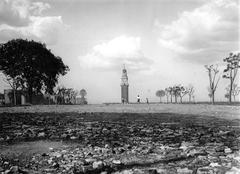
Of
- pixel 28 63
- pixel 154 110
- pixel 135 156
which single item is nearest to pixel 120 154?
pixel 135 156

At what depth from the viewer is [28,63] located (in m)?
48.2

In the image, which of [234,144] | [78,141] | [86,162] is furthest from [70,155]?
[234,144]

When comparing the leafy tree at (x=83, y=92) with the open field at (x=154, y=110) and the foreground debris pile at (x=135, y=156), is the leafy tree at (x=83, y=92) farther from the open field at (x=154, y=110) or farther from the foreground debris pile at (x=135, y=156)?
the foreground debris pile at (x=135, y=156)

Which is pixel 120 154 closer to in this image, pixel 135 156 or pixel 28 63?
pixel 135 156

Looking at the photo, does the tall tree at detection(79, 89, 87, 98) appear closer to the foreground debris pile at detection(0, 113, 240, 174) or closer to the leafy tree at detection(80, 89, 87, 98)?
the leafy tree at detection(80, 89, 87, 98)

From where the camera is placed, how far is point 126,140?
8.12 meters

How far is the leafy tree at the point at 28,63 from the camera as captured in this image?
47719 millimetres

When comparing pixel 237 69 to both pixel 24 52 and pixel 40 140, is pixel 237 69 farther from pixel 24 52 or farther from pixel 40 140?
pixel 40 140

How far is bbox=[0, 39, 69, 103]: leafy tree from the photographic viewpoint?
4772cm

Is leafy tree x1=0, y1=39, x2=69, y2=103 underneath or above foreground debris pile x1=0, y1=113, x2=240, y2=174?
above

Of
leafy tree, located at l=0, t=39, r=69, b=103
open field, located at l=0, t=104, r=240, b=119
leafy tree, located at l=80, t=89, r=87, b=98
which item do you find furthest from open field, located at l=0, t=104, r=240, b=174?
leafy tree, located at l=80, t=89, r=87, b=98

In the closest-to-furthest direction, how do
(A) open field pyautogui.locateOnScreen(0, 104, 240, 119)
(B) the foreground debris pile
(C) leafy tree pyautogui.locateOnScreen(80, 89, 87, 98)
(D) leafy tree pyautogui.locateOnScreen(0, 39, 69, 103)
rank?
(B) the foreground debris pile < (A) open field pyautogui.locateOnScreen(0, 104, 240, 119) < (D) leafy tree pyautogui.locateOnScreen(0, 39, 69, 103) < (C) leafy tree pyautogui.locateOnScreen(80, 89, 87, 98)

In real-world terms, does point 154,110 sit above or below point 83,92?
below

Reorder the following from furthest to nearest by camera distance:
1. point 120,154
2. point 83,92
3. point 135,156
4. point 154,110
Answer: point 83,92
point 154,110
point 120,154
point 135,156
